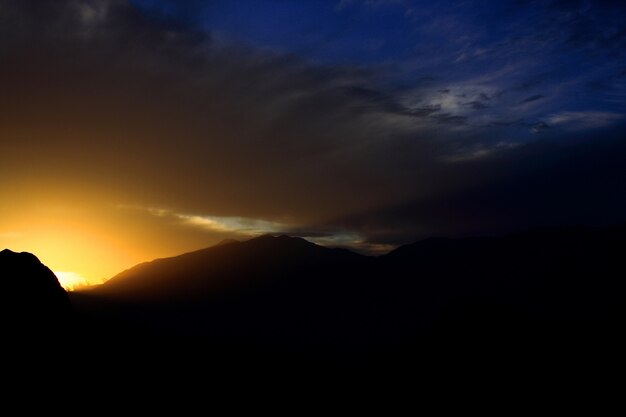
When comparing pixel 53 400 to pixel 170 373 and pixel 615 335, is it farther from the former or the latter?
pixel 615 335

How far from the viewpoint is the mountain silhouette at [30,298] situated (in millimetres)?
55594

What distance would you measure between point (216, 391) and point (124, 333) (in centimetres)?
2053

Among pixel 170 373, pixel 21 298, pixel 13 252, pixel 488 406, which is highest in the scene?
pixel 13 252

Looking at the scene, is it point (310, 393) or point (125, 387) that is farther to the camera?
point (310, 393)

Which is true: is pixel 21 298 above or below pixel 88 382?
above

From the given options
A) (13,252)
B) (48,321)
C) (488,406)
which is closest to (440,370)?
(488,406)

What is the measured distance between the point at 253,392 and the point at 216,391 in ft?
18.4

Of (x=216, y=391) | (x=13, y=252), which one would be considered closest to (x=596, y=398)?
(x=216, y=391)

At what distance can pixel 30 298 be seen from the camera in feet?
194

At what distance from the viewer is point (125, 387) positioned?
186 ft

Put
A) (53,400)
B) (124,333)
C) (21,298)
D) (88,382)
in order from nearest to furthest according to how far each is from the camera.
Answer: (53,400) → (88,382) → (21,298) → (124,333)

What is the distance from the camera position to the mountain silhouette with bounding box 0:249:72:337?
2189 inches

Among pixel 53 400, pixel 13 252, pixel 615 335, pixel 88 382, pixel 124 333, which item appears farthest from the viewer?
pixel 124 333

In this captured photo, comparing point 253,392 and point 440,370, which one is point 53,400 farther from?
point 440,370
